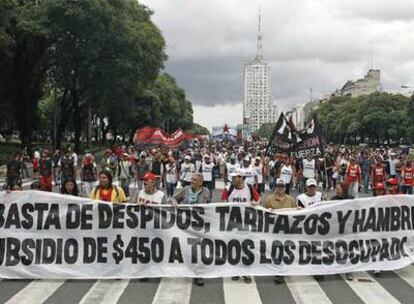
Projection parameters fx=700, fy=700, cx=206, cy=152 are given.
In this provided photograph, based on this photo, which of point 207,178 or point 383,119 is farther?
point 383,119

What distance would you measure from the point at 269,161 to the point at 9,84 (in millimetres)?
26368

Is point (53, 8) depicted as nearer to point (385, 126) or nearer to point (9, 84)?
point (9, 84)

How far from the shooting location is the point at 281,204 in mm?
9812

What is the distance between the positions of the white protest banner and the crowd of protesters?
265 mm

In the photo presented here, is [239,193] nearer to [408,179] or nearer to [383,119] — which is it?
[408,179]

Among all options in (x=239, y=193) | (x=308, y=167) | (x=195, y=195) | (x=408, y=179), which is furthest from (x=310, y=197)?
(x=308, y=167)

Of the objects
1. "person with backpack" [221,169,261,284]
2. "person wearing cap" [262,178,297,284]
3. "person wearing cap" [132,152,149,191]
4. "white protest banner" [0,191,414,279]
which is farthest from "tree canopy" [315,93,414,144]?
"white protest banner" [0,191,414,279]

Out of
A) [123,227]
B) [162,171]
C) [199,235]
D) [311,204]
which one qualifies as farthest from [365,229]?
[162,171]

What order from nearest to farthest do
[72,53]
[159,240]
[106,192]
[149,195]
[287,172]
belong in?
1. [159,240]
2. [149,195]
3. [106,192]
4. [287,172]
5. [72,53]

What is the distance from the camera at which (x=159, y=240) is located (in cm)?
938

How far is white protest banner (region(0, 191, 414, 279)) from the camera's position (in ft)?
30.5

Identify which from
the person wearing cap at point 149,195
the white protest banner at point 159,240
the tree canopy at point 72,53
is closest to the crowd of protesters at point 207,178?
the person wearing cap at point 149,195

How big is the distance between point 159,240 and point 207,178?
34.6 ft

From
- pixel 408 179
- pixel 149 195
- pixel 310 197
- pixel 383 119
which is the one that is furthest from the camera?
pixel 383 119
